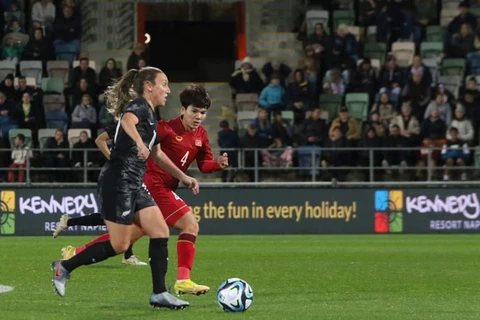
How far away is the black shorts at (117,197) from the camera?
34.2ft

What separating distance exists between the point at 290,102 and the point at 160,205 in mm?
16577

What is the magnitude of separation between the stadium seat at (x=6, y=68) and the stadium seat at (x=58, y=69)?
832 millimetres

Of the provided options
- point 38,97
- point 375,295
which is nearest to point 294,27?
point 38,97

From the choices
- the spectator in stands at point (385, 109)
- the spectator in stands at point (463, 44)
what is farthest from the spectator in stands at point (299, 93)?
the spectator in stands at point (463, 44)

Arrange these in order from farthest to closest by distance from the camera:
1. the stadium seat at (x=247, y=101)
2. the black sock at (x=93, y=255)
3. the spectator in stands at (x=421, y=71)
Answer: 1. the stadium seat at (x=247, y=101)
2. the spectator in stands at (x=421, y=71)
3. the black sock at (x=93, y=255)

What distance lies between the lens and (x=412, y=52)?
30500mm

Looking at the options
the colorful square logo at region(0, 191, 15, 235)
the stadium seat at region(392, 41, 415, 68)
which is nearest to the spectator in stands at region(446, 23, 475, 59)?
the stadium seat at region(392, 41, 415, 68)

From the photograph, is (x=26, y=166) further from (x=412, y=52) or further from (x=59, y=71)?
(x=412, y=52)

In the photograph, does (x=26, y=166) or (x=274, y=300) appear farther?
(x=26, y=166)

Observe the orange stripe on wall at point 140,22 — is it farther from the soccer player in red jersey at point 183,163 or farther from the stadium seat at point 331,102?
the soccer player in red jersey at point 183,163

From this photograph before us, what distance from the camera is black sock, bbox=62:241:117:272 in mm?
10625

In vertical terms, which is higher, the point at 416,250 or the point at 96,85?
the point at 96,85

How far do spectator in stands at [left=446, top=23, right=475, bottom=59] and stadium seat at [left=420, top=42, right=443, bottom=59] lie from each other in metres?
0.49

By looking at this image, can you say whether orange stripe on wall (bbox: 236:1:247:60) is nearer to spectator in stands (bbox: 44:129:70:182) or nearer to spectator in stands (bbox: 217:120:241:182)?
spectator in stands (bbox: 217:120:241:182)
